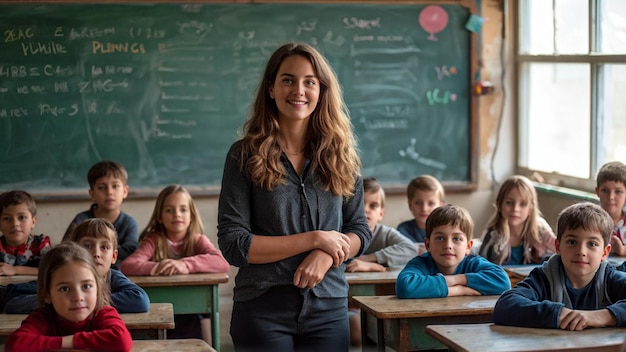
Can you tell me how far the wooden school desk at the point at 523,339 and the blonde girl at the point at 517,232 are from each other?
1690 millimetres

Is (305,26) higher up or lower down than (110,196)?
higher up

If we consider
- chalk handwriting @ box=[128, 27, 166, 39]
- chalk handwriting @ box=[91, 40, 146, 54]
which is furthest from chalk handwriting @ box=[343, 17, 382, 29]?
chalk handwriting @ box=[91, 40, 146, 54]

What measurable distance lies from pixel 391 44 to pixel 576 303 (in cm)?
351

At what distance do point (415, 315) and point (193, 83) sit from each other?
323cm

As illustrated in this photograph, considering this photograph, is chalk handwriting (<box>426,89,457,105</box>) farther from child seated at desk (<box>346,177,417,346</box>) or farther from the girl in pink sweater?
the girl in pink sweater

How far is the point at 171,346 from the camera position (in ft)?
9.43

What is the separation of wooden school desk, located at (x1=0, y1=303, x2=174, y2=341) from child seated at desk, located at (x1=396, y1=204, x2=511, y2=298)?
0.89 meters

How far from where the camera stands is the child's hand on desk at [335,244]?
2.73 meters

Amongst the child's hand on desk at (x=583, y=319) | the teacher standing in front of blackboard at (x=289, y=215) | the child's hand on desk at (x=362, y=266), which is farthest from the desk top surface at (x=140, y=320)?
the child's hand on desk at (x=583, y=319)

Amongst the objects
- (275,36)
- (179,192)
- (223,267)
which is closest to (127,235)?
(179,192)

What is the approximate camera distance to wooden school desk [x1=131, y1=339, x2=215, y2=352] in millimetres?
2826

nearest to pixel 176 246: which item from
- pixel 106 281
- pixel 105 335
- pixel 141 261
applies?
pixel 141 261

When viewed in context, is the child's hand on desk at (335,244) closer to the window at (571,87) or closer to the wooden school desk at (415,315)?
the wooden school desk at (415,315)

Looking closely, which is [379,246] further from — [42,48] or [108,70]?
[42,48]
